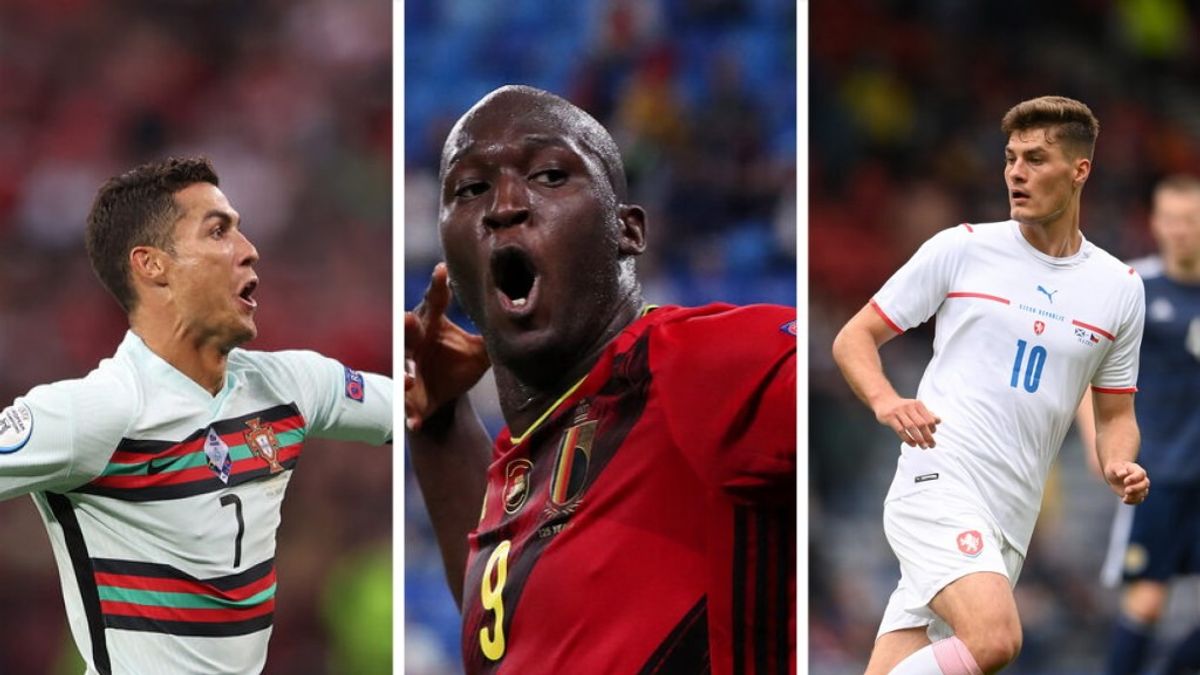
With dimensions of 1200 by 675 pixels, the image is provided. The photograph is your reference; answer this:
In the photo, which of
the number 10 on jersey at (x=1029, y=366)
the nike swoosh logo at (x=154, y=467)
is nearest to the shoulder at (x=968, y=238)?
the number 10 on jersey at (x=1029, y=366)

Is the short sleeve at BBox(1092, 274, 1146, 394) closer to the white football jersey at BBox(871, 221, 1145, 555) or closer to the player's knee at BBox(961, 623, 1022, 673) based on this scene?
the white football jersey at BBox(871, 221, 1145, 555)

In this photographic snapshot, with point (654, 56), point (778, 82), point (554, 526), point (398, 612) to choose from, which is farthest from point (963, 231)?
point (398, 612)

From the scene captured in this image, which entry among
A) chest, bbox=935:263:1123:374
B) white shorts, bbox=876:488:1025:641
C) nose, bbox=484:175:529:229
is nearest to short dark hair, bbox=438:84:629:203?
nose, bbox=484:175:529:229

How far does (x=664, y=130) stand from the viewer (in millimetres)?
3451

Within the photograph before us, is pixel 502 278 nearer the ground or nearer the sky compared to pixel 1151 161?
nearer the ground

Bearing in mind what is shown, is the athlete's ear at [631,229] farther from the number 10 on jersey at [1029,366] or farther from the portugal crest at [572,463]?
the number 10 on jersey at [1029,366]

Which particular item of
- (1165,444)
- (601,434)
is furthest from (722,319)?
(1165,444)

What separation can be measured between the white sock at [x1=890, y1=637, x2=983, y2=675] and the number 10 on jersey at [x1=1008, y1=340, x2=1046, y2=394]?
50 cm

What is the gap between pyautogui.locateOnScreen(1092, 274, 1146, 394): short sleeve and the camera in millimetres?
3170

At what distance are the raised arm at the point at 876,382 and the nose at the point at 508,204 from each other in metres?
0.71

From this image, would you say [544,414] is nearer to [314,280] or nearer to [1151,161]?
[314,280]

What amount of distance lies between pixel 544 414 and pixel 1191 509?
2.53m

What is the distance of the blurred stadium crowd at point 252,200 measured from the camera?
3787 millimetres

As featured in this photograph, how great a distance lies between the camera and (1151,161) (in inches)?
177
